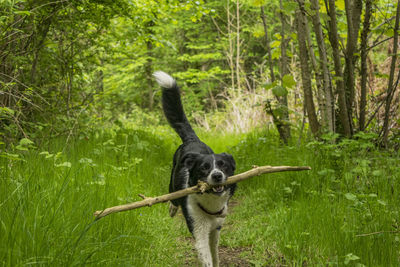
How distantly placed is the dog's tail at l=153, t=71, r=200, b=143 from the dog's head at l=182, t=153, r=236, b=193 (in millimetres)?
974

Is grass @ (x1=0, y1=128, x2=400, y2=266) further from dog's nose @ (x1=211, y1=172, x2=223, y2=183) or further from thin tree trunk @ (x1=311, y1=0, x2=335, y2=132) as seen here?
dog's nose @ (x1=211, y1=172, x2=223, y2=183)

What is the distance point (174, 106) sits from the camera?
4211 millimetres

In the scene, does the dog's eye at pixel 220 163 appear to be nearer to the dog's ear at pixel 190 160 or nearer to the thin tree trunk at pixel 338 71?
the dog's ear at pixel 190 160

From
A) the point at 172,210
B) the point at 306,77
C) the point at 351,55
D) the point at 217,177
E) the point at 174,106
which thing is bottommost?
the point at 172,210

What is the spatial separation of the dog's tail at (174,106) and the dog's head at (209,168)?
974mm

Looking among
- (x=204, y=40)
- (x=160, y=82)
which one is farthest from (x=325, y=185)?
(x=204, y=40)

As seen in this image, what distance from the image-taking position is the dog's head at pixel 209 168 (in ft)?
8.57

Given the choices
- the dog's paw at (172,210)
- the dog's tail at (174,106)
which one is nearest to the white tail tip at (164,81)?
the dog's tail at (174,106)

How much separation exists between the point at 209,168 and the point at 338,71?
2.30 m

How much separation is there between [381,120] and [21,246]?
5.35 m

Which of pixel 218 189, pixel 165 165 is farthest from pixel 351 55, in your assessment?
pixel 165 165

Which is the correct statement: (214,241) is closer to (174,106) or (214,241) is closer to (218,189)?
(218,189)

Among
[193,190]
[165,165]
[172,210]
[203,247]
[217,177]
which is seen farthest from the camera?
[165,165]

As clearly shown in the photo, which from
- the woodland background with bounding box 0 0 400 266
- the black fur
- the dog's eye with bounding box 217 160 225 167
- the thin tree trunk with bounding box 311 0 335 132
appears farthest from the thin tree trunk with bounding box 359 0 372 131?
the dog's eye with bounding box 217 160 225 167
